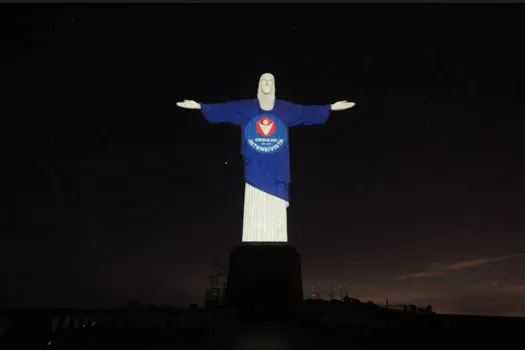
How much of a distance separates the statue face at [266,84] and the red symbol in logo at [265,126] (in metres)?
0.85

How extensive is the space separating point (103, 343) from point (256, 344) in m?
3.11

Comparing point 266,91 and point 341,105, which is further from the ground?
point 266,91

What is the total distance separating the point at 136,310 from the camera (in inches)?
409

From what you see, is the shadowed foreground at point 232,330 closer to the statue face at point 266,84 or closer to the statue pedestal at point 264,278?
the statue pedestal at point 264,278

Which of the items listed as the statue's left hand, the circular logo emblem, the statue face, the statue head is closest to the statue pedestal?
the circular logo emblem

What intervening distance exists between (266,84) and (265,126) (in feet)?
4.26

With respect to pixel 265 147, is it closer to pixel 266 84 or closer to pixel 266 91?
pixel 266 91

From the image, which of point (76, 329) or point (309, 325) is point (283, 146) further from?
point (76, 329)

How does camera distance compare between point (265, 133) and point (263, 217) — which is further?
point (265, 133)

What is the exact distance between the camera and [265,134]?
13.4 metres

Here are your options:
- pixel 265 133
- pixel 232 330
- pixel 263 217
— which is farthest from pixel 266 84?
pixel 232 330

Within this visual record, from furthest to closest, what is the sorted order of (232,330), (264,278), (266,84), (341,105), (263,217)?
(341,105), (266,84), (263,217), (264,278), (232,330)

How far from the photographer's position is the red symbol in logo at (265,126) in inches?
528

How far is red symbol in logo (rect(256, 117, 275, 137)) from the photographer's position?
1341cm
